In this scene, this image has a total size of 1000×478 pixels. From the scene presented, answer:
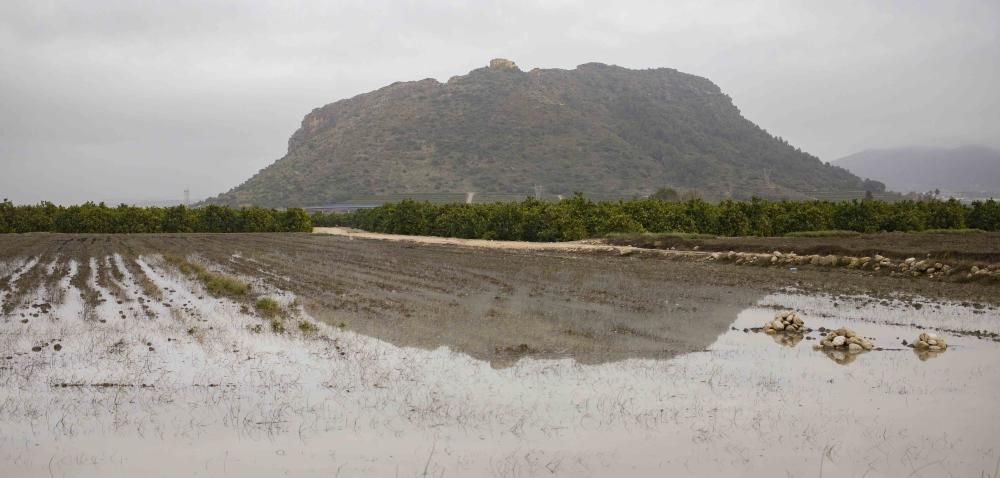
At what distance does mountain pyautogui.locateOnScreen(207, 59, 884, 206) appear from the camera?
356 ft

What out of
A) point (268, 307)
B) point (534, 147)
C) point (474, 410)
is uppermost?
point (534, 147)

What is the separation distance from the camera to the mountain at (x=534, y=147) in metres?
109

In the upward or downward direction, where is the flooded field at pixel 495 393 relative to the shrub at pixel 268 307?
downward

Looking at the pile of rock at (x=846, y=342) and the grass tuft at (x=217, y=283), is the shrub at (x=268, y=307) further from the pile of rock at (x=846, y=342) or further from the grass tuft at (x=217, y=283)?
the pile of rock at (x=846, y=342)

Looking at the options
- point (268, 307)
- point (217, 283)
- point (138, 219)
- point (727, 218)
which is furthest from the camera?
point (138, 219)

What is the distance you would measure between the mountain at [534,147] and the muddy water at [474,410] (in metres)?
92.0

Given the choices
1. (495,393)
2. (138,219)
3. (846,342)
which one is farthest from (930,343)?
(138,219)

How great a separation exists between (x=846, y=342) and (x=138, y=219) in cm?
5788

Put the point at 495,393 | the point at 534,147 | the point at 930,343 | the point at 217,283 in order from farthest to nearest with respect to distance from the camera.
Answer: the point at 534,147
the point at 217,283
the point at 930,343
the point at 495,393

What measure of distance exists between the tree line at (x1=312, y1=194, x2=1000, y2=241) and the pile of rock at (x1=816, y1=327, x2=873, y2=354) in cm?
2841

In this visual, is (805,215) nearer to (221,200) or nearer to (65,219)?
(65,219)

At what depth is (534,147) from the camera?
121m

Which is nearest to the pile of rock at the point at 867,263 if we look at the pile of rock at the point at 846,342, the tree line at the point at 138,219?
the pile of rock at the point at 846,342

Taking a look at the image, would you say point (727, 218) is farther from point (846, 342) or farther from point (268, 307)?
point (268, 307)
